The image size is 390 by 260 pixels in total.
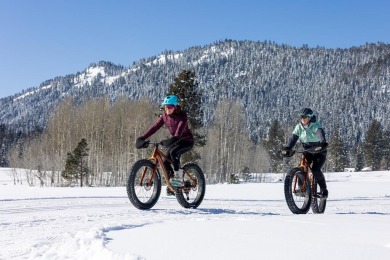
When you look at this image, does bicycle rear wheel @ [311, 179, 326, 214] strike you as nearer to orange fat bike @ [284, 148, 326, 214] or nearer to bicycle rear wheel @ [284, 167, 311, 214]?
orange fat bike @ [284, 148, 326, 214]

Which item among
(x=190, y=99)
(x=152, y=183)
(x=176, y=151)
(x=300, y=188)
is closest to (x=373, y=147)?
(x=190, y=99)

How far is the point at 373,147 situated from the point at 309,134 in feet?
303

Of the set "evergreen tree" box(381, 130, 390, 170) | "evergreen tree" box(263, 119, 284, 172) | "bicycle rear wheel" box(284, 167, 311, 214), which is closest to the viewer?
"bicycle rear wheel" box(284, 167, 311, 214)

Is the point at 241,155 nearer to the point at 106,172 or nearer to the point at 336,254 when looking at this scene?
the point at 106,172

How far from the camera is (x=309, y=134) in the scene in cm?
875

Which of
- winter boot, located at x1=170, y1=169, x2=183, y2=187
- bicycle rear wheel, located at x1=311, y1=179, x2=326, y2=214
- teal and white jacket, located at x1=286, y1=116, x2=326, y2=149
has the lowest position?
bicycle rear wheel, located at x1=311, y1=179, x2=326, y2=214

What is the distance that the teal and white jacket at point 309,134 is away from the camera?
8.65 m

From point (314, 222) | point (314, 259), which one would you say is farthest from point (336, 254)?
point (314, 222)

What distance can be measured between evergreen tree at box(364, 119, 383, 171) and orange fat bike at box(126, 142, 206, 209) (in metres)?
92.2

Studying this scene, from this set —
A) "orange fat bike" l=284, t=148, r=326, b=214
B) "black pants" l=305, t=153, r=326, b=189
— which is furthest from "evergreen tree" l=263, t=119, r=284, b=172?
"orange fat bike" l=284, t=148, r=326, b=214

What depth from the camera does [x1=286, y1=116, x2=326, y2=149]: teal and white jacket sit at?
865cm

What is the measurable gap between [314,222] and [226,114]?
49.5 metres

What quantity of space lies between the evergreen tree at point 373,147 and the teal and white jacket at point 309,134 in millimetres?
91132

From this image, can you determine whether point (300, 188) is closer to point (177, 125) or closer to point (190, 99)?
point (177, 125)
